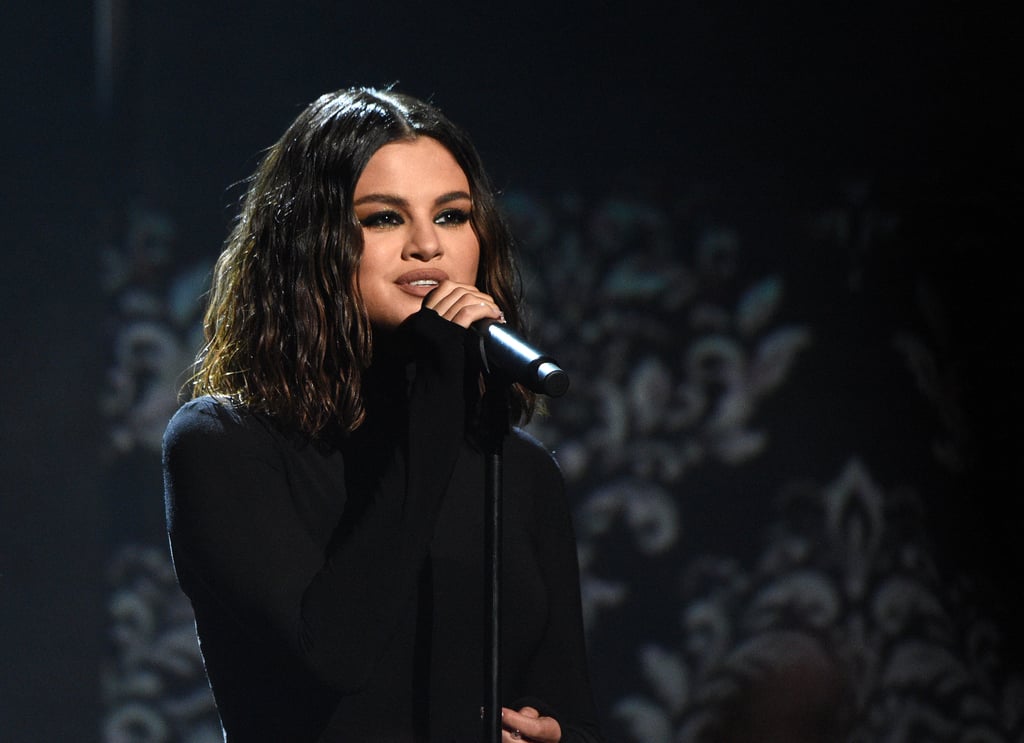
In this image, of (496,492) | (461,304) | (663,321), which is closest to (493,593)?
(496,492)

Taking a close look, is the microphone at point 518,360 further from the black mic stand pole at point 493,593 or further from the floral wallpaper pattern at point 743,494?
the floral wallpaper pattern at point 743,494

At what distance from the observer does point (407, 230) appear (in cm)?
140

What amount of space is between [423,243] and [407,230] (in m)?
0.04

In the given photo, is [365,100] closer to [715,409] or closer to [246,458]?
[246,458]

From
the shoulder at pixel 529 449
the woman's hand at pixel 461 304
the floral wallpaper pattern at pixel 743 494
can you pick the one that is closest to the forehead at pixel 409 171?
the woman's hand at pixel 461 304

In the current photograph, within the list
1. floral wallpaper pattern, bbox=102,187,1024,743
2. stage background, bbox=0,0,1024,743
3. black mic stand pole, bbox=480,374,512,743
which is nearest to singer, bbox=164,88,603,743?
black mic stand pole, bbox=480,374,512,743

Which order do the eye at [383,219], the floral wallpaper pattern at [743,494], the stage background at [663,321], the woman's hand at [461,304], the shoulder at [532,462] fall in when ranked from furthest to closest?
the floral wallpaper pattern at [743,494]
the stage background at [663,321]
the shoulder at [532,462]
the eye at [383,219]
the woman's hand at [461,304]

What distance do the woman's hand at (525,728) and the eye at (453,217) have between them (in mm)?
525

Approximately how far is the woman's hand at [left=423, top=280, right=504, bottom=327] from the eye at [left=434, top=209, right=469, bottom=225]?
0.64ft

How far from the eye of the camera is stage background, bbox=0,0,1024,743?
8.02ft

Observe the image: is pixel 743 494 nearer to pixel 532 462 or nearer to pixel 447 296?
Answer: pixel 532 462

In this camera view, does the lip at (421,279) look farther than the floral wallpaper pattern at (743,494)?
No

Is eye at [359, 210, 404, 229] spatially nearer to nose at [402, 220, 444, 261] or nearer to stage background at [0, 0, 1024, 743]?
nose at [402, 220, 444, 261]

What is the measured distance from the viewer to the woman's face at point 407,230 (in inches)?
54.4
